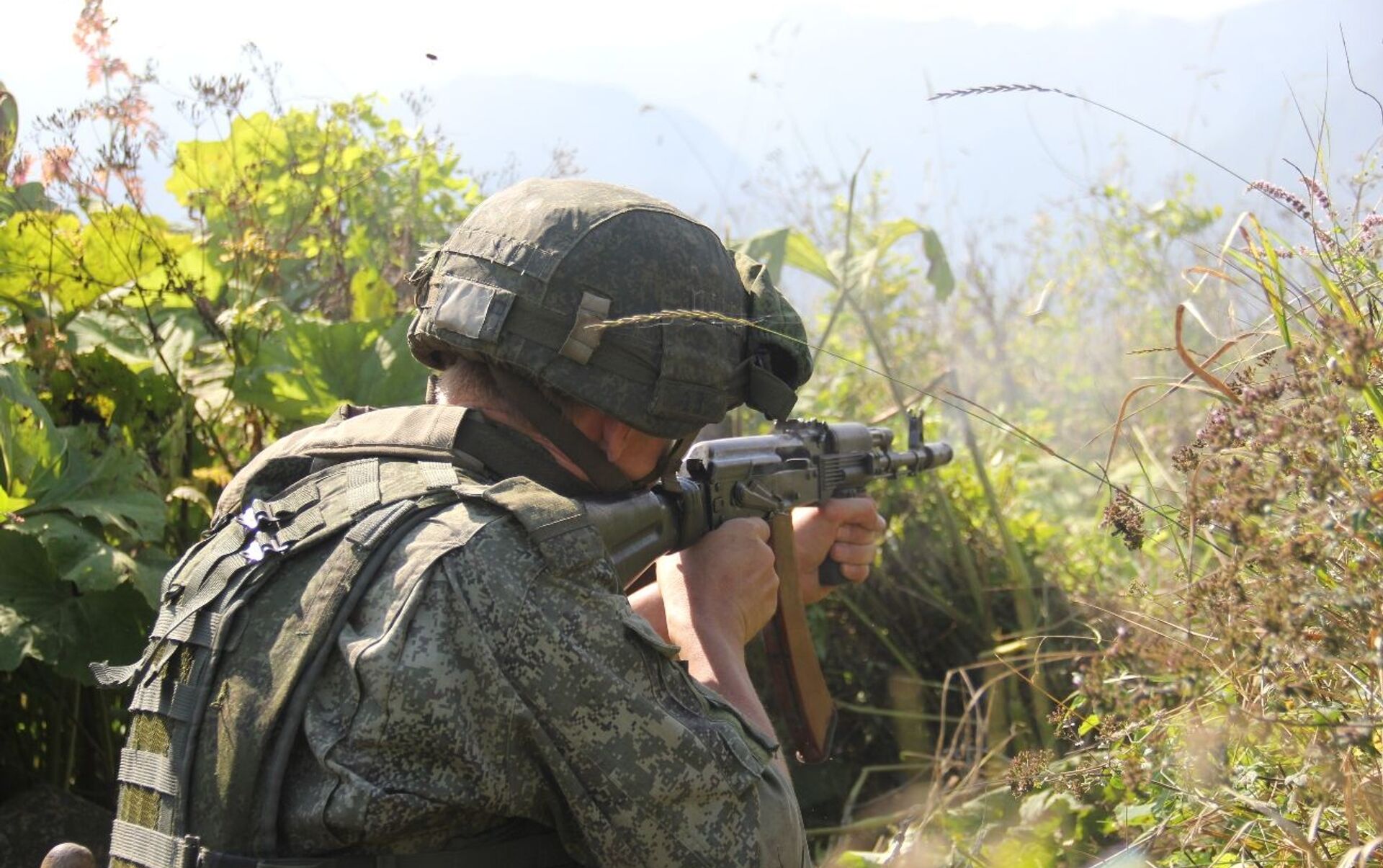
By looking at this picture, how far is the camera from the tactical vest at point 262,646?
194cm

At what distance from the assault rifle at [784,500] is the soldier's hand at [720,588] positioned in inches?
2.1

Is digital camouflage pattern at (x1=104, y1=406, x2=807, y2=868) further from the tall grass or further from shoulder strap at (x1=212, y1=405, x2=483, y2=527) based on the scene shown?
the tall grass

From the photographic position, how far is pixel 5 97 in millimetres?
3955

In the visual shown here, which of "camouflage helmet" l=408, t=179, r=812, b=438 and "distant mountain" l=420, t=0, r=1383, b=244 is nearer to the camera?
"camouflage helmet" l=408, t=179, r=812, b=438

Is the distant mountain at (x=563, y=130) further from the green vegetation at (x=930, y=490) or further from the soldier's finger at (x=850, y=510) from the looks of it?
the soldier's finger at (x=850, y=510)

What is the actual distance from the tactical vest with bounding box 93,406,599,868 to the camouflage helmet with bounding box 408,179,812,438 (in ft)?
0.93

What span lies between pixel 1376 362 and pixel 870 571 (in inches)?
118

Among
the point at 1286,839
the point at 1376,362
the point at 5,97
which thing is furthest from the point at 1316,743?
the point at 5,97

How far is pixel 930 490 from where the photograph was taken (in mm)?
4910

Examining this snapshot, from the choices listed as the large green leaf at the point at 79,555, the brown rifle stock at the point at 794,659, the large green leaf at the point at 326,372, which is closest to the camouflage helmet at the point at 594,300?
the brown rifle stock at the point at 794,659

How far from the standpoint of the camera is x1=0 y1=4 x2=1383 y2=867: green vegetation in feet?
5.92

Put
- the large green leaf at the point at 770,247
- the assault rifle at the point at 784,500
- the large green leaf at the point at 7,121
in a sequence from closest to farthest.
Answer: the assault rifle at the point at 784,500 < the large green leaf at the point at 7,121 < the large green leaf at the point at 770,247

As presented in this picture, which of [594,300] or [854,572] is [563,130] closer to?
[854,572]

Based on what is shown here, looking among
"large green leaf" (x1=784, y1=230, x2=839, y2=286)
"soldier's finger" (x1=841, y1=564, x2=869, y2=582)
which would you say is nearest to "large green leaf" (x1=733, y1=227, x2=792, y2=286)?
"large green leaf" (x1=784, y1=230, x2=839, y2=286)
